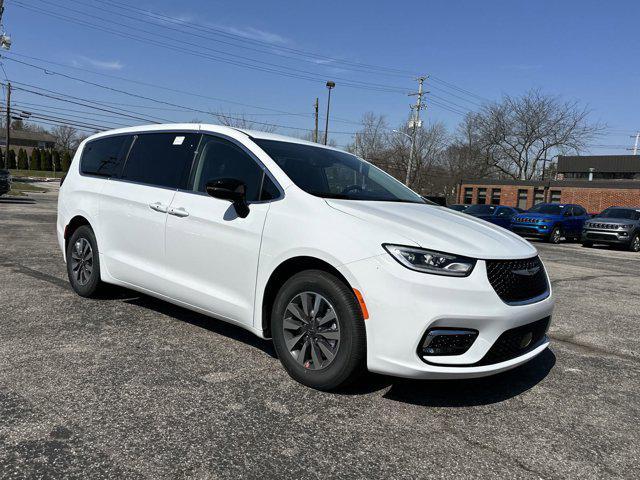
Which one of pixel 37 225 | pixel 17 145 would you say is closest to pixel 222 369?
pixel 37 225

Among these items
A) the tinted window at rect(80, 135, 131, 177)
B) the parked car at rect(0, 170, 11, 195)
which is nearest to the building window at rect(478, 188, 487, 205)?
the parked car at rect(0, 170, 11, 195)

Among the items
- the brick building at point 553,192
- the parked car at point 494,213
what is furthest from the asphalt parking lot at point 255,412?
the brick building at point 553,192

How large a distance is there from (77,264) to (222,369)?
263 centimetres

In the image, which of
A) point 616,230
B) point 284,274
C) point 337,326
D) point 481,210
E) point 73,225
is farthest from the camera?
point 481,210

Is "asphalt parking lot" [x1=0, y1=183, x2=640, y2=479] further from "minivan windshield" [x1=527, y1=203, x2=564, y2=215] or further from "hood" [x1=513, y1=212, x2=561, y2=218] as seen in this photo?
"minivan windshield" [x1=527, y1=203, x2=564, y2=215]

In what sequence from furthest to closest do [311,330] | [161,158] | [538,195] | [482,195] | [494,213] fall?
[482,195], [538,195], [494,213], [161,158], [311,330]

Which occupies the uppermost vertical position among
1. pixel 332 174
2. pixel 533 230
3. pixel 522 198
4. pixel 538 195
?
pixel 538 195

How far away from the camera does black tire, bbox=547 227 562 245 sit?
1958cm

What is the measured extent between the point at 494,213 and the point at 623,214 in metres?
4.68

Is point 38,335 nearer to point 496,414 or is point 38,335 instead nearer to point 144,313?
point 144,313

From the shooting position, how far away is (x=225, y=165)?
4.07m

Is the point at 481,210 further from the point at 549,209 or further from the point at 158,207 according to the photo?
the point at 158,207

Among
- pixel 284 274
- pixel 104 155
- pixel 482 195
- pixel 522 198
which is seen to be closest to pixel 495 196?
pixel 482 195

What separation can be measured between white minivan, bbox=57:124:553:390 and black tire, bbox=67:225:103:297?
0.40 ft
